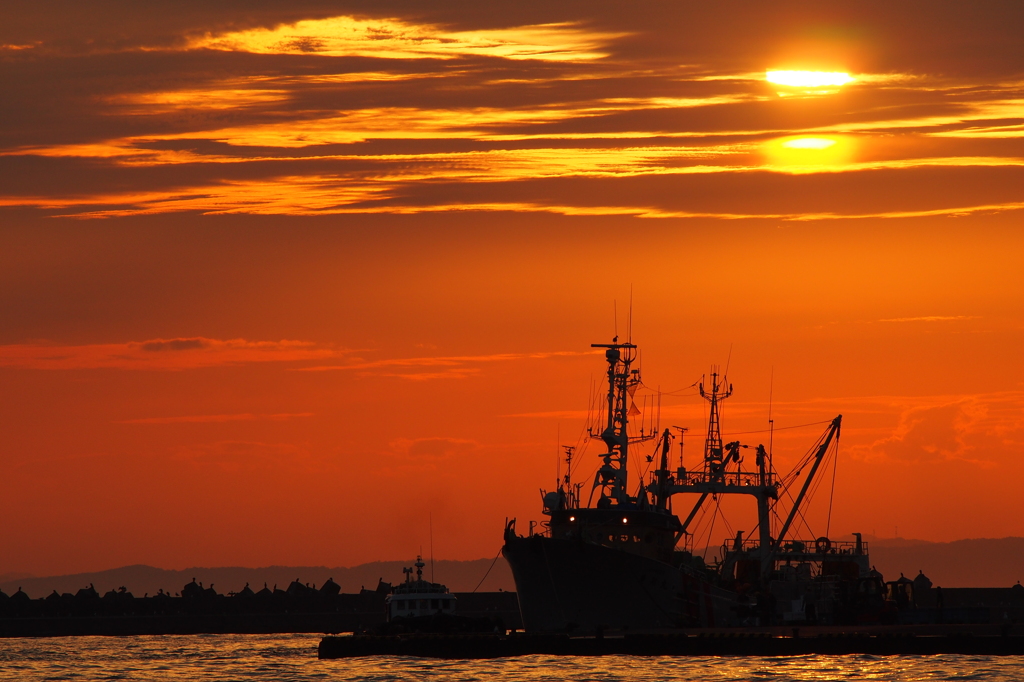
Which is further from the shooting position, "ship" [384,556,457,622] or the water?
"ship" [384,556,457,622]

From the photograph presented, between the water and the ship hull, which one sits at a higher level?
the ship hull

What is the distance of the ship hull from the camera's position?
103062mm

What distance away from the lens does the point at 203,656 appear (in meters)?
119

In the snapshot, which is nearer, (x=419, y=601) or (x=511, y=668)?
(x=511, y=668)

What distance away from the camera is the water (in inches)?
3361

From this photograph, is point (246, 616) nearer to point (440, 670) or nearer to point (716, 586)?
point (716, 586)

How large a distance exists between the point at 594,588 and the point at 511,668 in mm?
13248

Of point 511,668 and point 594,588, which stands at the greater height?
point 594,588

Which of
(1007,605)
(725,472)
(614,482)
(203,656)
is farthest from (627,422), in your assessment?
(1007,605)

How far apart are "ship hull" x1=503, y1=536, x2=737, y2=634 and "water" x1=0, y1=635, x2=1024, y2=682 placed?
24.2 feet

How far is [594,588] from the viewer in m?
104

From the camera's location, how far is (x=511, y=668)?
92062mm

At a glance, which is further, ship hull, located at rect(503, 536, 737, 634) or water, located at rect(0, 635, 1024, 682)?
ship hull, located at rect(503, 536, 737, 634)

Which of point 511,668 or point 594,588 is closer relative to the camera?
point 511,668
